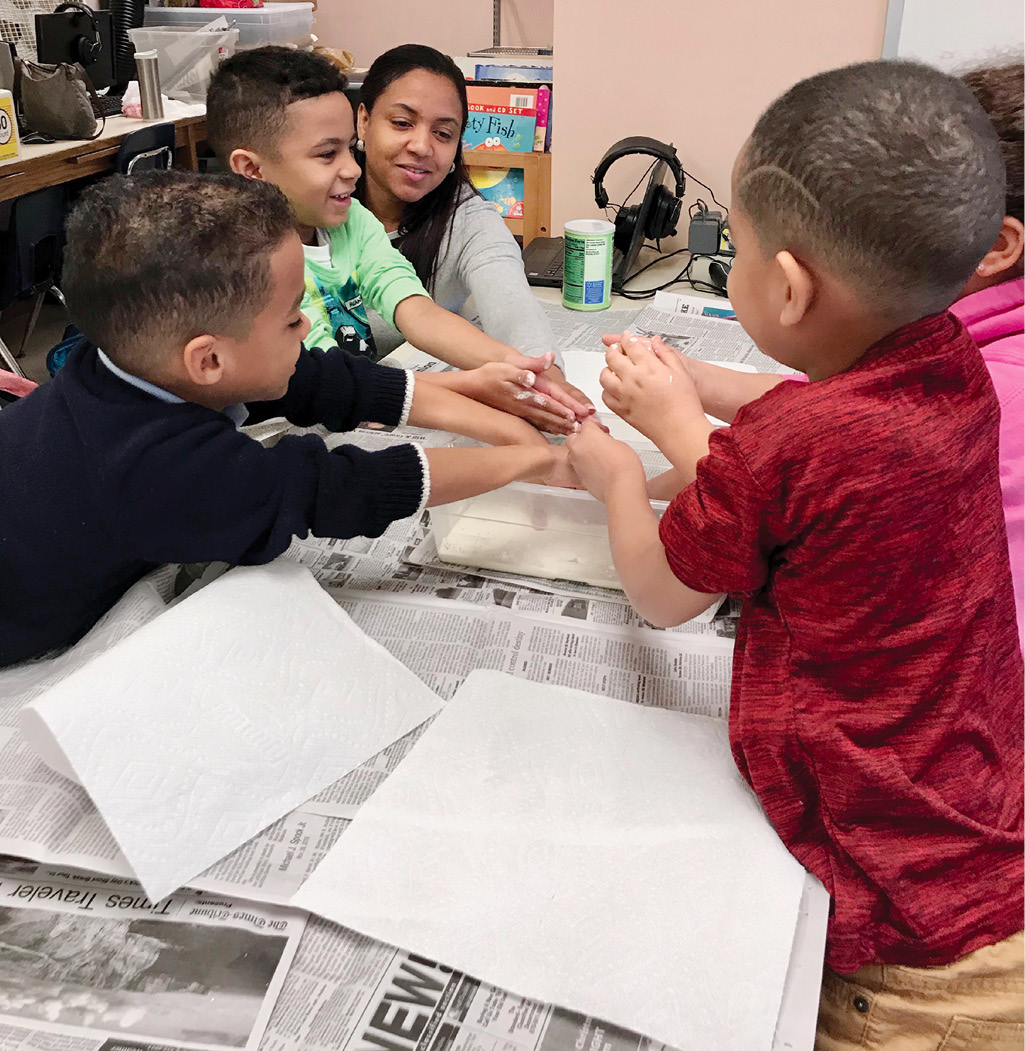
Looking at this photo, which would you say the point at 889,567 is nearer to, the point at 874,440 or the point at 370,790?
the point at 874,440

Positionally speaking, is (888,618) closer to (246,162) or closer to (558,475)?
(558,475)

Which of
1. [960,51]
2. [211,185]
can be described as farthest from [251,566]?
[960,51]

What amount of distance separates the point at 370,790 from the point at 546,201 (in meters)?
2.03

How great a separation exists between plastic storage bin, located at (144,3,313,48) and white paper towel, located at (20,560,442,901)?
2940 millimetres

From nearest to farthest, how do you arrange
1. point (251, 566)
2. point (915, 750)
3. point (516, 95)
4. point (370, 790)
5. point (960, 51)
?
point (915, 750) → point (370, 790) → point (251, 566) → point (960, 51) → point (516, 95)

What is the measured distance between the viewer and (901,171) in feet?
1.94

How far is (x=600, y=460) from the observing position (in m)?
0.95

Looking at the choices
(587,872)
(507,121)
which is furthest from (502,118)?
(587,872)

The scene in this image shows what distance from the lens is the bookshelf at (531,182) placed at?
243cm

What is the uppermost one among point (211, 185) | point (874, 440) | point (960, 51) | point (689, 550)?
point (960, 51)

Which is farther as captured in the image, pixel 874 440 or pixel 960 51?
pixel 960 51

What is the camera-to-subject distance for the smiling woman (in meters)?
1.52

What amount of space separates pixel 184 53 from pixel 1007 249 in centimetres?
310

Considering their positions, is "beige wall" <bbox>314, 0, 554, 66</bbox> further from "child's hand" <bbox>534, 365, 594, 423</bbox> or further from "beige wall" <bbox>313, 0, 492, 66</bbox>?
"child's hand" <bbox>534, 365, 594, 423</bbox>
